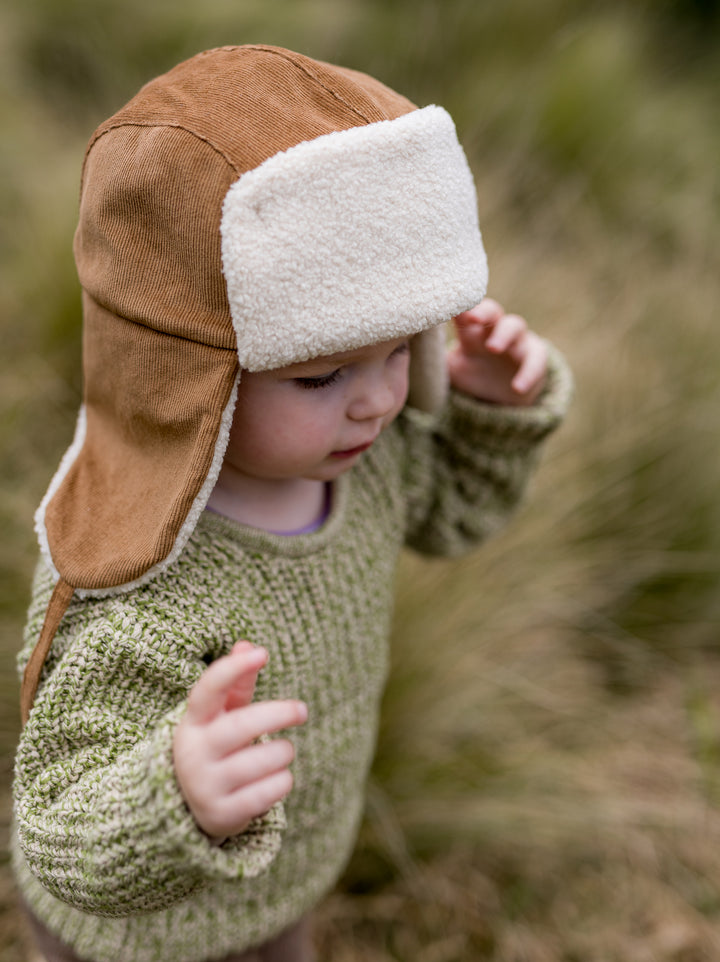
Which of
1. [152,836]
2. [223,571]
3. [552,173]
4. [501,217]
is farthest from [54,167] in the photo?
[152,836]

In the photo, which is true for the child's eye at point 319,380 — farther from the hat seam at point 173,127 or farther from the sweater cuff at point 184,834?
the sweater cuff at point 184,834

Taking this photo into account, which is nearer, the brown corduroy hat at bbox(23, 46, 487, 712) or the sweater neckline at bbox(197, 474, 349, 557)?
the brown corduroy hat at bbox(23, 46, 487, 712)

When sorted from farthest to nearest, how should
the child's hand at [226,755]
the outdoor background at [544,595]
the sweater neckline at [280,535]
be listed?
1. the outdoor background at [544,595]
2. the sweater neckline at [280,535]
3. the child's hand at [226,755]

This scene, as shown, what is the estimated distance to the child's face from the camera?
0.83 meters

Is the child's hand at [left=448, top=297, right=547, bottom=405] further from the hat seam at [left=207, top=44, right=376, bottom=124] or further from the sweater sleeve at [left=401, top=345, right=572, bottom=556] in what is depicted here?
the hat seam at [left=207, top=44, right=376, bottom=124]

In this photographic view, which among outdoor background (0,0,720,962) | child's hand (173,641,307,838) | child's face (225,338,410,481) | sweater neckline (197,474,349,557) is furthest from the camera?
outdoor background (0,0,720,962)

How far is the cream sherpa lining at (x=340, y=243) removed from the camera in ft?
2.37

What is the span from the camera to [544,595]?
188 cm

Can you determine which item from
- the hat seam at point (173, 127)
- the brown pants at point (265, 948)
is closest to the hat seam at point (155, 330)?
the hat seam at point (173, 127)

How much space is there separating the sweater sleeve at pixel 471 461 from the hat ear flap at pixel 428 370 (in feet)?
0.30

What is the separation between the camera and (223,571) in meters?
0.92

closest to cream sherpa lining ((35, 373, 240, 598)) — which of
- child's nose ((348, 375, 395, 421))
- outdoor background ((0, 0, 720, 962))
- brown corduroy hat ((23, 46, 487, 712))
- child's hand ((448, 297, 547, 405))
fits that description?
brown corduroy hat ((23, 46, 487, 712))

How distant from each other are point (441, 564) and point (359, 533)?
2.45ft

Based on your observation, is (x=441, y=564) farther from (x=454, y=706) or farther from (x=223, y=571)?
(x=223, y=571)
